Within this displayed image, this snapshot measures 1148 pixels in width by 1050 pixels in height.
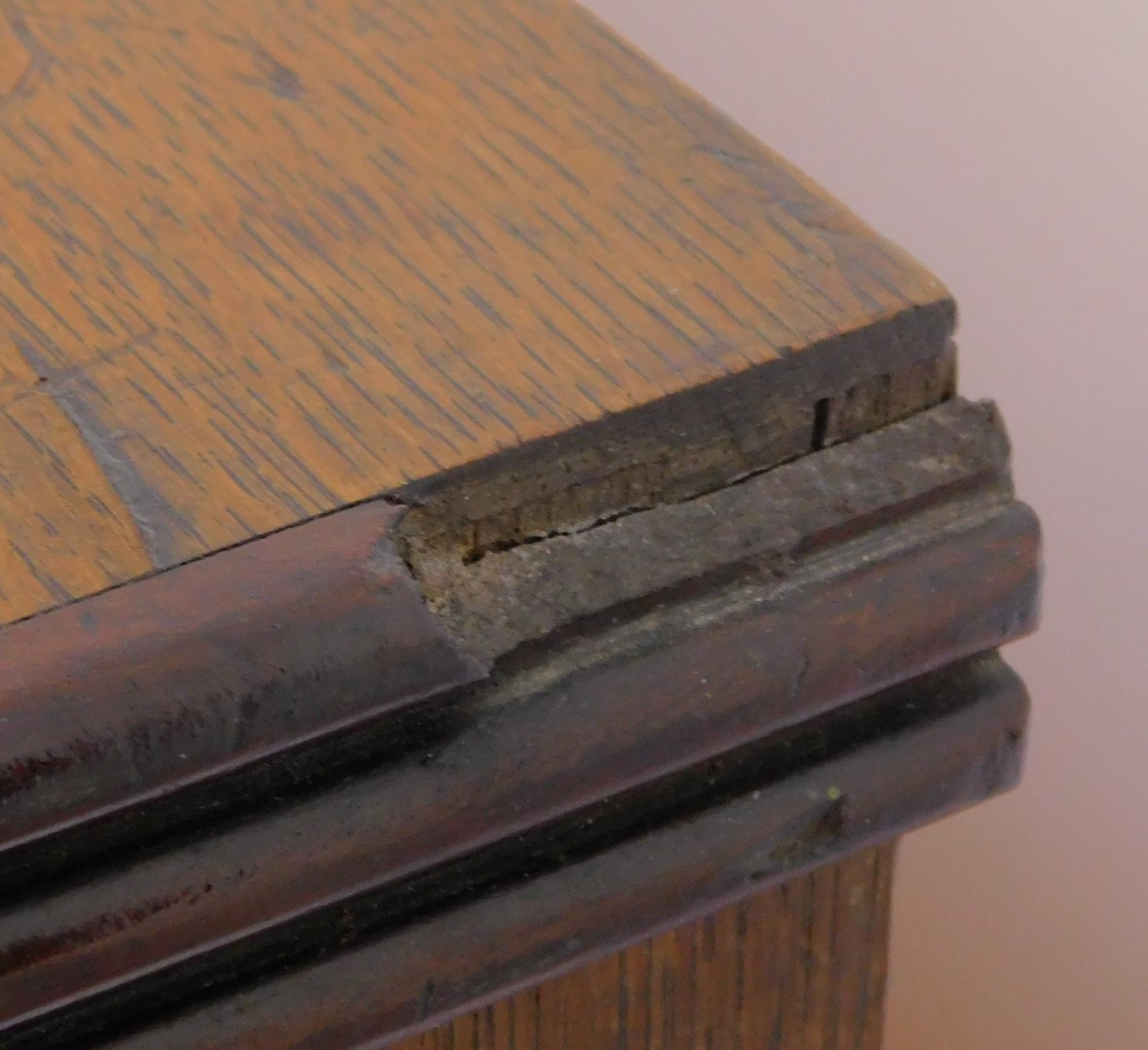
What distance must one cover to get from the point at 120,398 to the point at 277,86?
158 millimetres

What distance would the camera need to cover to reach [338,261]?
0.50 meters

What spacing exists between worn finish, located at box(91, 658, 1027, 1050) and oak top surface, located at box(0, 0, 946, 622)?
0.11 meters

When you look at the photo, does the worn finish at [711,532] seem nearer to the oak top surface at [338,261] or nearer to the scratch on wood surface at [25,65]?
the oak top surface at [338,261]

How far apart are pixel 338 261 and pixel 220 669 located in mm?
140

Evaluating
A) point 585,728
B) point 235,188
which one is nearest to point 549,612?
point 585,728

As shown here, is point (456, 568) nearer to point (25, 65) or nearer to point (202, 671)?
point (202, 671)

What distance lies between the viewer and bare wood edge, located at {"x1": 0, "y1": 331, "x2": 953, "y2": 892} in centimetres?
40

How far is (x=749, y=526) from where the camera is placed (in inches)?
18.8

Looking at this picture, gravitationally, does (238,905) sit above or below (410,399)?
below

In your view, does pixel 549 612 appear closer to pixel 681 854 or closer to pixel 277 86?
pixel 681 854

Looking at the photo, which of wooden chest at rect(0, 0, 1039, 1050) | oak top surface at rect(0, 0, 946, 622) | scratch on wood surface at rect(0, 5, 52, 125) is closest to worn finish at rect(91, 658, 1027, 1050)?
A: wooden chest at rect(0, 0, 1039, 1050)

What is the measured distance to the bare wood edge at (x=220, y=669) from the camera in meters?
0.40

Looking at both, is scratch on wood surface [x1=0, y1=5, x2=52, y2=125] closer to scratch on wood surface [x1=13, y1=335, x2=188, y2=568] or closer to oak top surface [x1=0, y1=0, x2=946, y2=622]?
oak top surface [x1=0, y1=0, x2=946, y2=622]

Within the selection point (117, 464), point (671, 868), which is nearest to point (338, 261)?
point (117, 464)
